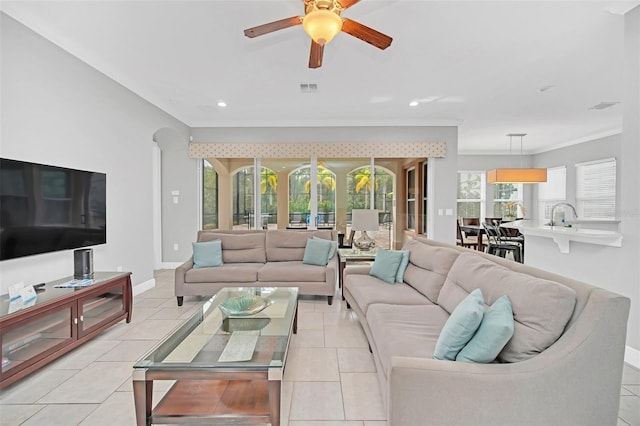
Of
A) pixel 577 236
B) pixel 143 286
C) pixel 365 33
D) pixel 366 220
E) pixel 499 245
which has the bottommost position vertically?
pixel 143 286

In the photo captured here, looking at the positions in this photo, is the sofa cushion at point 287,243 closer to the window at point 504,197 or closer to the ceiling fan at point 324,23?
the ceiling fan at point 324,23

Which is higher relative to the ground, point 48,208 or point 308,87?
point 308,87

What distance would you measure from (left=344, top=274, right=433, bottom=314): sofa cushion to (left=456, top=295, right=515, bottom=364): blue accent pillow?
3.71ft

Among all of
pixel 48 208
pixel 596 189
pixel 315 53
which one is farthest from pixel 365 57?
pixel 596 189

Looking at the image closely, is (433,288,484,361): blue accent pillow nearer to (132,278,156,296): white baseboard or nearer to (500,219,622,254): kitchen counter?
(500,219,622,254): kitchen counter

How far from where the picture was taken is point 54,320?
8.49 feet

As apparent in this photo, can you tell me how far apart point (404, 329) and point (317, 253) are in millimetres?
2352

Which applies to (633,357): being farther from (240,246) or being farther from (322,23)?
(240,246)

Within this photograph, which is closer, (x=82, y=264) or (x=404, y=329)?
(x=404, y=329)

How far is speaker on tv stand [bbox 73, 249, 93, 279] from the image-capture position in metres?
3.21

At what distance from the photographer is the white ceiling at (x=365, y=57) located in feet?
8.83

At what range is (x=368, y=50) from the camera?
3.37 m

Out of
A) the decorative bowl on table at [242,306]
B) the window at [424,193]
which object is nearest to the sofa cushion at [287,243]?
the decorative bowl on table at [242,306]

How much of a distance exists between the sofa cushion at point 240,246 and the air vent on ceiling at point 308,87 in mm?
2116
